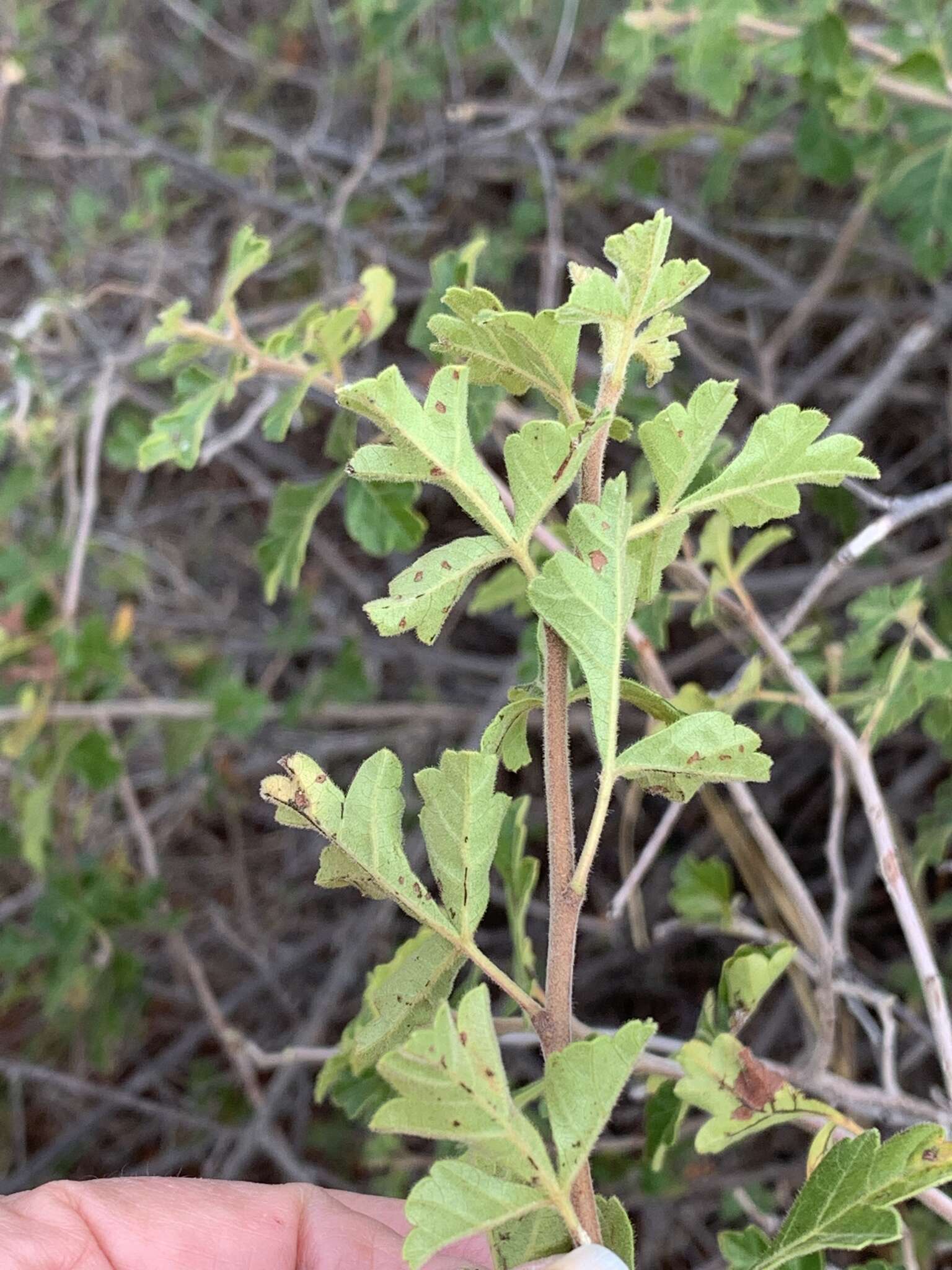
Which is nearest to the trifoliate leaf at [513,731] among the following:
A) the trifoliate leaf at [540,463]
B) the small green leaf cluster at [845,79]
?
the trifoliate leaf at [540,463]

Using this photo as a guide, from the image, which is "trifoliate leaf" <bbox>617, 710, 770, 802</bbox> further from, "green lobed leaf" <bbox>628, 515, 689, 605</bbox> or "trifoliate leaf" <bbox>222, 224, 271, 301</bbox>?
"trifoliate leaf" <bbox>222, 224, 271, 301</bbox>

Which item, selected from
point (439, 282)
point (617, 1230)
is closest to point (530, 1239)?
point (617, 1230)

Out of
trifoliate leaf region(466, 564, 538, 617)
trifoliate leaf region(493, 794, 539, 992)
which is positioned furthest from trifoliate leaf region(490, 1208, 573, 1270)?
trifoliate leaf region(466, 564, 538, 617)

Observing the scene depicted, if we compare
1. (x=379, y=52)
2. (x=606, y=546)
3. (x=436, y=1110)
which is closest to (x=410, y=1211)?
(x=436, y=1110)

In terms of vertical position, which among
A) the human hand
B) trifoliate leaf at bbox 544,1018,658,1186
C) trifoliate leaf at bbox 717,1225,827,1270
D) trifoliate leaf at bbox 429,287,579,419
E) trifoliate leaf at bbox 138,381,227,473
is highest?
trifoliate leaf at bbox 429,287,579,419

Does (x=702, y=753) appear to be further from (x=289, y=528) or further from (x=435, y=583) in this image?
(x=289, y=528)

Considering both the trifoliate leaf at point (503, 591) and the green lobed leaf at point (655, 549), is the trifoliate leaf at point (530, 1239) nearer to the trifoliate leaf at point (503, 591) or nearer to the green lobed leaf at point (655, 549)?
the green lobed leaf at point (655, 549)

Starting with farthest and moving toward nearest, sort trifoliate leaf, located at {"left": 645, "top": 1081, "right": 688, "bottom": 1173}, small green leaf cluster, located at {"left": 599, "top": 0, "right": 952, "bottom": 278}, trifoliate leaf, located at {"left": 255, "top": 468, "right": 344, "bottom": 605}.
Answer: small green leaf cluster, located at {"left": 599, "top": 0, "right": 952, "bottom": 278}, trifoliate leaf, located at {"left": 255, "top": 468, "right": 344, "bottom": 605}, trifoliate leaf, located at {"left": 645, "top": 1081, "right": 688, "bottom": 1173}

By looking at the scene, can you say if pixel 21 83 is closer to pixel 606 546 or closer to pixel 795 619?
pixel 795 619
